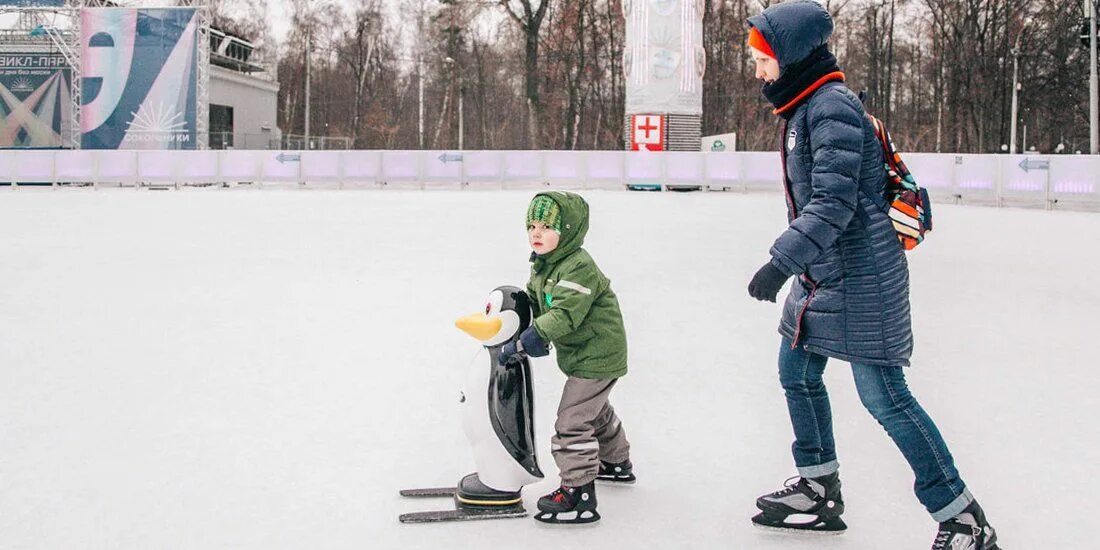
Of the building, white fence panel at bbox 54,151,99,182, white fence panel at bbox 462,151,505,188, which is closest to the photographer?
white fence panel at bbox 54,151,99,182

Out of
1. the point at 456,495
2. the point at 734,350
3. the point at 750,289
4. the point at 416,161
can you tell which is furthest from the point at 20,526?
the point at 416,161

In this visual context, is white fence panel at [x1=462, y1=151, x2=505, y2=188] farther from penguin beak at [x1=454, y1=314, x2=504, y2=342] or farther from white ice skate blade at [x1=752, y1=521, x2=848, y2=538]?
white ice skate blade at [x1=752, y1=521, x2=848, y2=538]

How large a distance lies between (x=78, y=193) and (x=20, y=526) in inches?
801

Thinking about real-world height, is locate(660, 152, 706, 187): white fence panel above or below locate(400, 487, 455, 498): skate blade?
above

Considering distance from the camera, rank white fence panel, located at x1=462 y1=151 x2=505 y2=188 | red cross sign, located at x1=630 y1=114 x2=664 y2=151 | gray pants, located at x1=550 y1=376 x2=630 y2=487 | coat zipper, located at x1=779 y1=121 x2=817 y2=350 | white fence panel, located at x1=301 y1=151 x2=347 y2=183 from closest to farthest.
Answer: coat zipper, located at x1=779 y1=121 x2=817 y2=350, gray pants, located at x1=550 y1=376 x2=630 y2=487, white fence panel, located at x1=462 y1=151 x2=505 y2=188, white fence panel, located at x1=301 y1=151 x2=347 y2=183, red cross sign, located at x1=630 y1=114 x2=664 y2=151

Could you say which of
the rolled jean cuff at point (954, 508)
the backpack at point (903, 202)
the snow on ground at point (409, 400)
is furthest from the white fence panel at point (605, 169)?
the rolled jean cuff at point (954, 508)

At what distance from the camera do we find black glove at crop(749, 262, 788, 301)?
2.69 metres

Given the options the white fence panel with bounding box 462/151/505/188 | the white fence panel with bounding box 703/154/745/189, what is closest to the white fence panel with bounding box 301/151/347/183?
the white fence panel with bounding box 462/151/505/188

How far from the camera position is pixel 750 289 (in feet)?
8.84

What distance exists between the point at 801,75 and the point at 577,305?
0.90 metres

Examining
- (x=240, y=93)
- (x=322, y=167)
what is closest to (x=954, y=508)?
(x=322, y=167)

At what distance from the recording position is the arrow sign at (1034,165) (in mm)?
19453

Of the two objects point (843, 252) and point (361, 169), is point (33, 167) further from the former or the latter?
point (843, 252)

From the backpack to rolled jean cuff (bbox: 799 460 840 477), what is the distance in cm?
74
